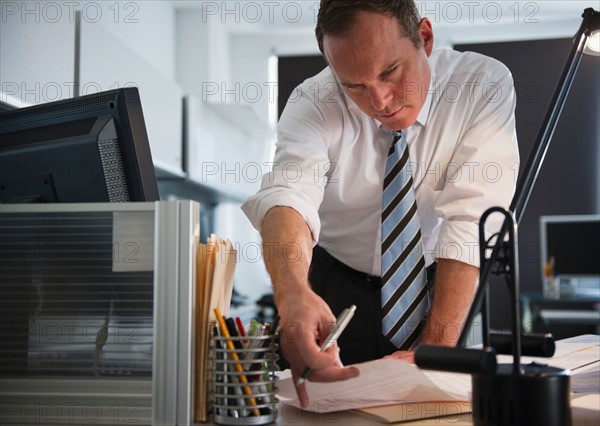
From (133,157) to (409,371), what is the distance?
1.66 ft

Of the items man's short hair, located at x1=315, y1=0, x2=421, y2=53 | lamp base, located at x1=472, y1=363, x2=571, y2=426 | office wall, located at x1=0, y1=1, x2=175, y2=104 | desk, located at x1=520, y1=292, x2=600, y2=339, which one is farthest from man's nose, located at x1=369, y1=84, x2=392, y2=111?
desk, located at x1=520, y1=292, x2=600, y2=339

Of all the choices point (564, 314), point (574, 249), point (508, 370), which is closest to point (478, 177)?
point (508, 370)

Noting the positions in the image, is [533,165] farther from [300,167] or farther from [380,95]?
[300,167]

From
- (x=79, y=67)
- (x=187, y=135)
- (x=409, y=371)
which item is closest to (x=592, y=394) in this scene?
(x=409, y=371)

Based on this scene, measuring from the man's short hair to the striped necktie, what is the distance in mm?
281

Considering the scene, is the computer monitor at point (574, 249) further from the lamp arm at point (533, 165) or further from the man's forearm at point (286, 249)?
the lamp arm at point (533, 165)

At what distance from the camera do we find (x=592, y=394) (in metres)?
0.93

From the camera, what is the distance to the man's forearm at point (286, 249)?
1.06m

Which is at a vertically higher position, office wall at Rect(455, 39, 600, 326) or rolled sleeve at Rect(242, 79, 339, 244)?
office wall at Rect(455, 39, 600, 326)

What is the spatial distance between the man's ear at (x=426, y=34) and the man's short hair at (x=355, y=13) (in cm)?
6

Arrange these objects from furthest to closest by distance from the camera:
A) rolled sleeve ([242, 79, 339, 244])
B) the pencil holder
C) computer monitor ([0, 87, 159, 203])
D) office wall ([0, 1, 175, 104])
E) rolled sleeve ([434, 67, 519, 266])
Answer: office wall ([0, 1, 175, 104]) < rolled sleeve ([434, 67, 519, 266]) < rolled sleeve ([242, 79, 339, 244]) < computer monitor ([0, 87, 159, 203]) < the pencil holder

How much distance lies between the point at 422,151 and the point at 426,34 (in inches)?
10.3

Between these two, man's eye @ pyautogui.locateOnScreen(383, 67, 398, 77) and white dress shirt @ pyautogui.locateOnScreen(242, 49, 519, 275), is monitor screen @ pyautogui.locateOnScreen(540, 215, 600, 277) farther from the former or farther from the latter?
man's eye @ pyautogui.locateOnScreen(383, 67, 398, 77)

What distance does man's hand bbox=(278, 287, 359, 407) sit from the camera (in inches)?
32.5
